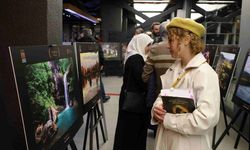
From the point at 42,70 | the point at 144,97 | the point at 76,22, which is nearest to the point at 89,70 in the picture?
the point at 144,97

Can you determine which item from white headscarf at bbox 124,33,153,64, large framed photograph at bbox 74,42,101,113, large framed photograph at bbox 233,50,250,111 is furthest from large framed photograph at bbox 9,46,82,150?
large framed photograph at bbox 233,50,250,111

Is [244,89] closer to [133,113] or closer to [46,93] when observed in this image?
[133,113]

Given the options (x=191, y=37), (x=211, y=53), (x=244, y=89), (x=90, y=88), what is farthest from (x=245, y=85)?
(x=191, y=37)

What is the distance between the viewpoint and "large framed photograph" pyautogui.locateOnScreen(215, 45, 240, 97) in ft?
12.7

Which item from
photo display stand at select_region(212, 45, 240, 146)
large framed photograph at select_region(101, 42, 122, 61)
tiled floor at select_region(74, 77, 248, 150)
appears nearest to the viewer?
photo display stand at select_region(212, 45, 240, 146)

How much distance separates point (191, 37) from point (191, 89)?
1.01 feet

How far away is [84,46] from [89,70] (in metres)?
0.25

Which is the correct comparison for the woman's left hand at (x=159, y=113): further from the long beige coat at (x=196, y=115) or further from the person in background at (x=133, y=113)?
the person in background at (x=133, y=113)

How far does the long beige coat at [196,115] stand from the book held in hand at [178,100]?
0.03m

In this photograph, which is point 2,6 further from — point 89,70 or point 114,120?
point 114,120

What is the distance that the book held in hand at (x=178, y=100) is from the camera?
66.7 inches

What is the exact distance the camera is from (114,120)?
533 centimetres

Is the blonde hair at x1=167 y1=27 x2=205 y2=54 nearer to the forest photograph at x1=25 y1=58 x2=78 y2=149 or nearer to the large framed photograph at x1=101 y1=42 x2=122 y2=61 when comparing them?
the forest photograph at x1=25 y1=58 x2=78 y2=149

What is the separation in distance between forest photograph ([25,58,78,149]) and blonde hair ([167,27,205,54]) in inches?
28.3
